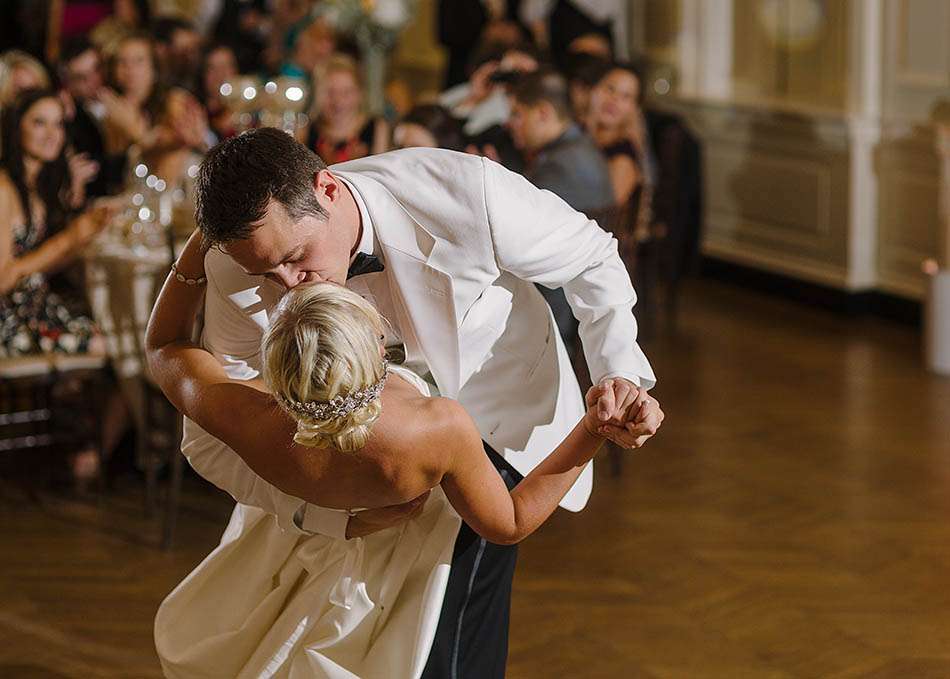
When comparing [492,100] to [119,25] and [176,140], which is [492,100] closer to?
[176,140]

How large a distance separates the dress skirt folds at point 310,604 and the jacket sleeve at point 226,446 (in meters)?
0.07

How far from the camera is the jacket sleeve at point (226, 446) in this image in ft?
7.18

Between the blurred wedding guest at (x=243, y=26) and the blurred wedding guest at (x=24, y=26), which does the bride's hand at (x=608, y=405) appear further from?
the blurred wedding guest at (x=24, y=26)

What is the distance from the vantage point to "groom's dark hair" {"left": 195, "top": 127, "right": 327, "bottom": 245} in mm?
1882

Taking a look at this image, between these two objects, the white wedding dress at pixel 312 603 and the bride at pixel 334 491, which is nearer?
the bride at pixel 334 491

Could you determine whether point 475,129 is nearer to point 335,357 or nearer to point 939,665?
point 939,665

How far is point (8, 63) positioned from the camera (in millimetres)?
6086

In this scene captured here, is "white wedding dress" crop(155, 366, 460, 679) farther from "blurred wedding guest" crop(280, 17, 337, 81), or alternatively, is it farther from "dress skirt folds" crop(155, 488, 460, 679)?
"blurred wedding guest" crop(280, 17, 337, 81)

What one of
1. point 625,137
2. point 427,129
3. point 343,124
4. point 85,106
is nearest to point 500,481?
point 427,129

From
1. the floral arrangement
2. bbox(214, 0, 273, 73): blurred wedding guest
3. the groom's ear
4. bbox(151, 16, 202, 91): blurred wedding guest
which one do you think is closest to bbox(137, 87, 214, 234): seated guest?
the floral arrangement

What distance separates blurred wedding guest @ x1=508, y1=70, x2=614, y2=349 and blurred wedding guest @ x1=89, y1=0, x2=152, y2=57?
238cm

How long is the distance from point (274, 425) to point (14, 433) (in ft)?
11.2

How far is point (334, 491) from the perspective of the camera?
2.04 metres

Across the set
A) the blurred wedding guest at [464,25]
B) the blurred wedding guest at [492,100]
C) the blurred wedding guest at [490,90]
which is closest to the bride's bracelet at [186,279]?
the blurred wedding guest at [492,100]
